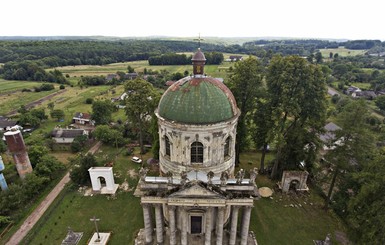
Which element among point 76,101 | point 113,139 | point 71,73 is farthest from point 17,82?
point 113,139

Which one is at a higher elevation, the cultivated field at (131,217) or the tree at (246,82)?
the tree at (246,82)

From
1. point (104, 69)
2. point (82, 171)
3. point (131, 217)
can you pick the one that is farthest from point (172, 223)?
point (104, 69)

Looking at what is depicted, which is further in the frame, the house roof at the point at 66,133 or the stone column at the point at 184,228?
the house roof at the point at 66,133

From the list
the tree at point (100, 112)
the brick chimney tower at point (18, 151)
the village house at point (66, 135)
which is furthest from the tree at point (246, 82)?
the tree at point (100, 112)

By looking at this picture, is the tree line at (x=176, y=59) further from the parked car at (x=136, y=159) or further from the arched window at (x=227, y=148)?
the arched window at (x=227, y=148)

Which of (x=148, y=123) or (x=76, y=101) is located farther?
(x=76, y=101)

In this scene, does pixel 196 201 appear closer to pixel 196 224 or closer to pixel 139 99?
pixel 196 224

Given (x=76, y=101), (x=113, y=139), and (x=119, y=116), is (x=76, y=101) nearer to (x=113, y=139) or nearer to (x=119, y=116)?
(x=119, y=116)
